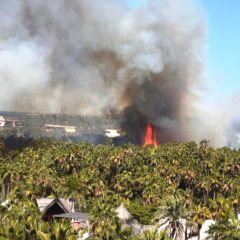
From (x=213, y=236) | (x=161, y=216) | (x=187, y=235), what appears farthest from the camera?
(x=187, y=235)

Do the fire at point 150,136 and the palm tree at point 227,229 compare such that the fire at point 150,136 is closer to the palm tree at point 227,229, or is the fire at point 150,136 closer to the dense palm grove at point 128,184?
the dense palm grove at point 128,184

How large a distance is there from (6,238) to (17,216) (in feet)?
37.9

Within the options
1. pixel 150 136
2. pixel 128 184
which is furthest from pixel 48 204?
pixel 150 136

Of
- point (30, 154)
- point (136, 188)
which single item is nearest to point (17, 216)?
point (136, 188)

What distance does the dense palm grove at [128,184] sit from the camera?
53344 mm

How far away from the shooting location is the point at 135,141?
7490 inches

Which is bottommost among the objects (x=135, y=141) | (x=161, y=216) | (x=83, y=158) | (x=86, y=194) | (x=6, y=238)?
(x=6, y=238)

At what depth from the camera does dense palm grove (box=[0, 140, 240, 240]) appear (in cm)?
5334

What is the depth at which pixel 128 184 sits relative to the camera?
9538 centimetres

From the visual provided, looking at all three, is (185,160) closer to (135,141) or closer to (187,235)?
(187,235)

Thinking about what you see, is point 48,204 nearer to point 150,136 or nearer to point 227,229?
point 227,229

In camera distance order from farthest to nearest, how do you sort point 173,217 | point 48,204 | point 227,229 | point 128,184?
point 128,184 < point 48,204 < point 173,217 < point 227,229

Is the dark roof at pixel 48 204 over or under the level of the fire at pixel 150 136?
under

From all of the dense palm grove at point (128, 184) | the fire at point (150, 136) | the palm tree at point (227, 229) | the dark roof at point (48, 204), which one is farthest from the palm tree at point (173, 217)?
the fire at point (150, 136)
